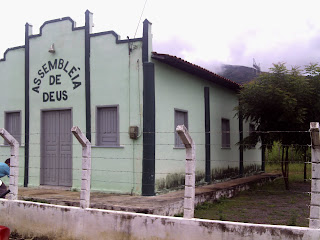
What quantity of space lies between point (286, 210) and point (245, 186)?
140 inches

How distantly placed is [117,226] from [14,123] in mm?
7018

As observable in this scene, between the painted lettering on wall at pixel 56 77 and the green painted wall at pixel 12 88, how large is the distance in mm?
734

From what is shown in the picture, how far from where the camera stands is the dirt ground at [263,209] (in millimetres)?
7320

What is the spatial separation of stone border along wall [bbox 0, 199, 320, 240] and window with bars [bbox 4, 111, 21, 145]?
452 cm

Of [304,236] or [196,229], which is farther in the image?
[196,229]

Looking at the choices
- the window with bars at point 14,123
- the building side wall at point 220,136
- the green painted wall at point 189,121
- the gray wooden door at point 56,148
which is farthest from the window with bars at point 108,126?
the building side wall at point 220,136

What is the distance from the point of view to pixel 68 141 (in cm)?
1012

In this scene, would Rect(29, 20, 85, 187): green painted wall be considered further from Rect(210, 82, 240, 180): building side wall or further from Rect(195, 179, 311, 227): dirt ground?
Rect(210, 82, 240, 180): building side wall

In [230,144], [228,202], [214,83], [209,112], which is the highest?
[214,83]

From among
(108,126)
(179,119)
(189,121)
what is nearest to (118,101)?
(108,126)

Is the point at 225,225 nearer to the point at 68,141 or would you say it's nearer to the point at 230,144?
the point at 68,141

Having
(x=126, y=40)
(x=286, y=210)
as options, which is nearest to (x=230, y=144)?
(x=286, y=210)

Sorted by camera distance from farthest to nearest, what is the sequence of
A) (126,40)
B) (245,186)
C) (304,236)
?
(245,186) → (126,40) → (304,236)

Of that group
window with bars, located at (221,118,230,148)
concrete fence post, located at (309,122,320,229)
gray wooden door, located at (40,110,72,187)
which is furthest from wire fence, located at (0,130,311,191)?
concrete fence post, located at (309,122,320,229)
